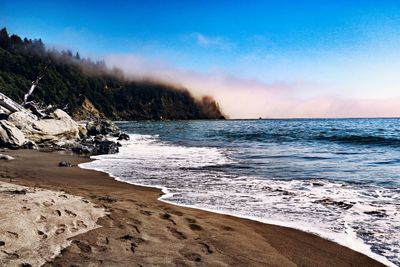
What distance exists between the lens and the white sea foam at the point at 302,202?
5.50m

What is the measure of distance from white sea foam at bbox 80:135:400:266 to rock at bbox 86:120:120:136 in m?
24.7

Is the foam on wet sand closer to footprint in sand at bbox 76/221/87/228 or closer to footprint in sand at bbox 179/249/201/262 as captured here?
footprint in sand at bbox 76/221/87/228

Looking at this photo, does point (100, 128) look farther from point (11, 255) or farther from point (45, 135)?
point (11, 255)

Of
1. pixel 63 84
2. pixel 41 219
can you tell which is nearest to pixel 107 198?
pixel 41 219

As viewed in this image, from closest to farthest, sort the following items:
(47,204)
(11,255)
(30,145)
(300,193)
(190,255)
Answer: (11,255)
(190,255)
(47,204)
(300,193)
(30,145)

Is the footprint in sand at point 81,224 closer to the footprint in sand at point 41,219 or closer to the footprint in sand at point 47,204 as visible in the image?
the footprint in sand at point 41,219

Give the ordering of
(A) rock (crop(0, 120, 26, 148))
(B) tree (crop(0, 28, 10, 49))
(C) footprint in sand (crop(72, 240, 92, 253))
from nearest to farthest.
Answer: (C) footprint in sand (crop(72, 240, 92, 253)) < (A) rock (crop(0, 120, 26, 148)) < (B) tree (crop(0, 28, 10, 49))

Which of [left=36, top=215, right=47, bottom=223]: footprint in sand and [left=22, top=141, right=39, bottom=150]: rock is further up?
[left=36, top=215, right=47, bottom=223]: footprint in sand

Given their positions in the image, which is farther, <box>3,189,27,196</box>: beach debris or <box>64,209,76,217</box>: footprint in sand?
<box>3,189,27,196</box>: beach debris

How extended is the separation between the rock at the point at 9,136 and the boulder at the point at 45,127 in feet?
5.14

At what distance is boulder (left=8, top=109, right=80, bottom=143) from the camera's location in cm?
2097

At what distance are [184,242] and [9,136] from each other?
17160 millimetres

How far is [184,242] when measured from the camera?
4824 mm

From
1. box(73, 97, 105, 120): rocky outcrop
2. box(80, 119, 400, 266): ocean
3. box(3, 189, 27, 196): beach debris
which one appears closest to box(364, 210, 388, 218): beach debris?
box(80, 119, 400, 266): ocean
